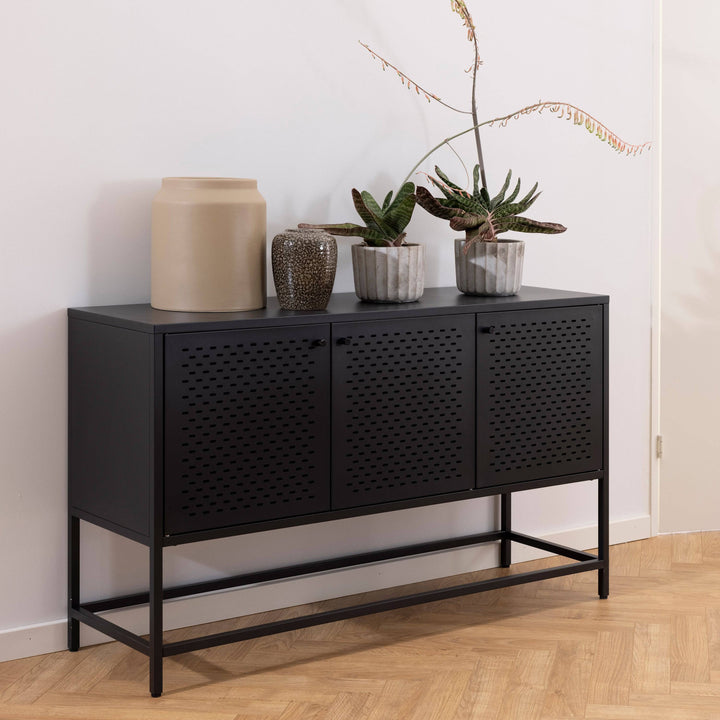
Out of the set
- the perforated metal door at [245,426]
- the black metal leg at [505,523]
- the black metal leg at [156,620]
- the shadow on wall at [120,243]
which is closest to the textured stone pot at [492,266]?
the perforated metal door at [245,426]

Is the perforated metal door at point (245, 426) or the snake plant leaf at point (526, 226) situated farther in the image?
the snake plant leaf at point (526, 226)

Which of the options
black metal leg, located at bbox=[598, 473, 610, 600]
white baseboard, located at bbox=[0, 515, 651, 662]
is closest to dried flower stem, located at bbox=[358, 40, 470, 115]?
black metal leg, located at bbox=[598, 473, 610, 600]

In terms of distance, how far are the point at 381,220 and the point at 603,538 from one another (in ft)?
3.89

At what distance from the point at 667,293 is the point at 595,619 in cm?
136

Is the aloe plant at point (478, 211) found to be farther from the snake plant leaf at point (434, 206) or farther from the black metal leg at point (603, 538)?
the black metal leg at point (603, 538)

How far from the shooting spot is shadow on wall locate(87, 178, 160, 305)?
2996 millimetres

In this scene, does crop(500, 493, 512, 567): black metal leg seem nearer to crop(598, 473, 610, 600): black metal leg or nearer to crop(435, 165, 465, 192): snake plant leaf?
crop(598, 473, 610, 600): black metal leg

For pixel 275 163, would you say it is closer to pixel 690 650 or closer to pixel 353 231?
pixel 353 231

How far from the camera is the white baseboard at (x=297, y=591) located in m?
3.00

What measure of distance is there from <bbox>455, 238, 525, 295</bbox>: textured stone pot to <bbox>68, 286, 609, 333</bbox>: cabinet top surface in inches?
1.3

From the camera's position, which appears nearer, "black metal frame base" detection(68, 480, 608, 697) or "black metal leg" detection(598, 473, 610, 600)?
"black metal frame base" detection(68, 480, 608, 697)

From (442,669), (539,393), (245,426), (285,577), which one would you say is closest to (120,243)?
(245,426)

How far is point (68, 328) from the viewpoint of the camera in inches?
116

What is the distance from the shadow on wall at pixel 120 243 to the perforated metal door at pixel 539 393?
92 centimetres
